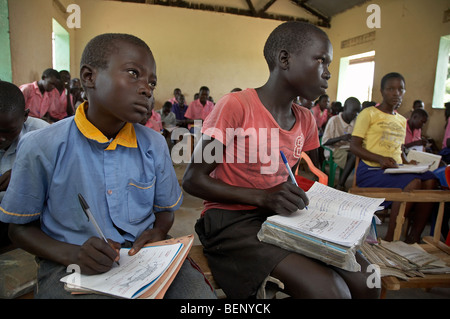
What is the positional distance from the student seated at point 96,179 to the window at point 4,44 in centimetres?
411

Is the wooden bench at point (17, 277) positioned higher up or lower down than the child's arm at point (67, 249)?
lower down

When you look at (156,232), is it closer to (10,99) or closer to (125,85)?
(125,85)

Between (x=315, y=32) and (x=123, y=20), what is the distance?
958 cm

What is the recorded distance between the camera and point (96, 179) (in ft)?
3.24

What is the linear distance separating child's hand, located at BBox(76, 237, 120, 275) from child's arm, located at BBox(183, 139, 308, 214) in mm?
443

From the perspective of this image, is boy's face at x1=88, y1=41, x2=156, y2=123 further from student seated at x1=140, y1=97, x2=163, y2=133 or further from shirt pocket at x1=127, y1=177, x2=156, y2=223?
student seated at x1=140, y1=97, x2=163, y2=133

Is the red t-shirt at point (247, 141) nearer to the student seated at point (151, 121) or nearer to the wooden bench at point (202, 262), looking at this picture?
the wooden bench at point (202, 262)

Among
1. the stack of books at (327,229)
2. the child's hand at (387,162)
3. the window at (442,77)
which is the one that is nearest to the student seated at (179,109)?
the window at (442,77)

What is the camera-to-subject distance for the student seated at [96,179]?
0.89 metres

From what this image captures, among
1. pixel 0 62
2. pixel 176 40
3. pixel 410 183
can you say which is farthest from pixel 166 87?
pixel 410 183

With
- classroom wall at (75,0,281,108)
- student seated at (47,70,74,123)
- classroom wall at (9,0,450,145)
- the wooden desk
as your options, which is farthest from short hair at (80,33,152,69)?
classroom wall at (75,0,281,108)

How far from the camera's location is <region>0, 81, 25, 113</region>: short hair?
56.5 inches

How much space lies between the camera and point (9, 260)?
1304mm

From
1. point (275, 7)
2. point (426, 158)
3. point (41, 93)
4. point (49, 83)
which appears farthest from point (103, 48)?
point (275, 7)
